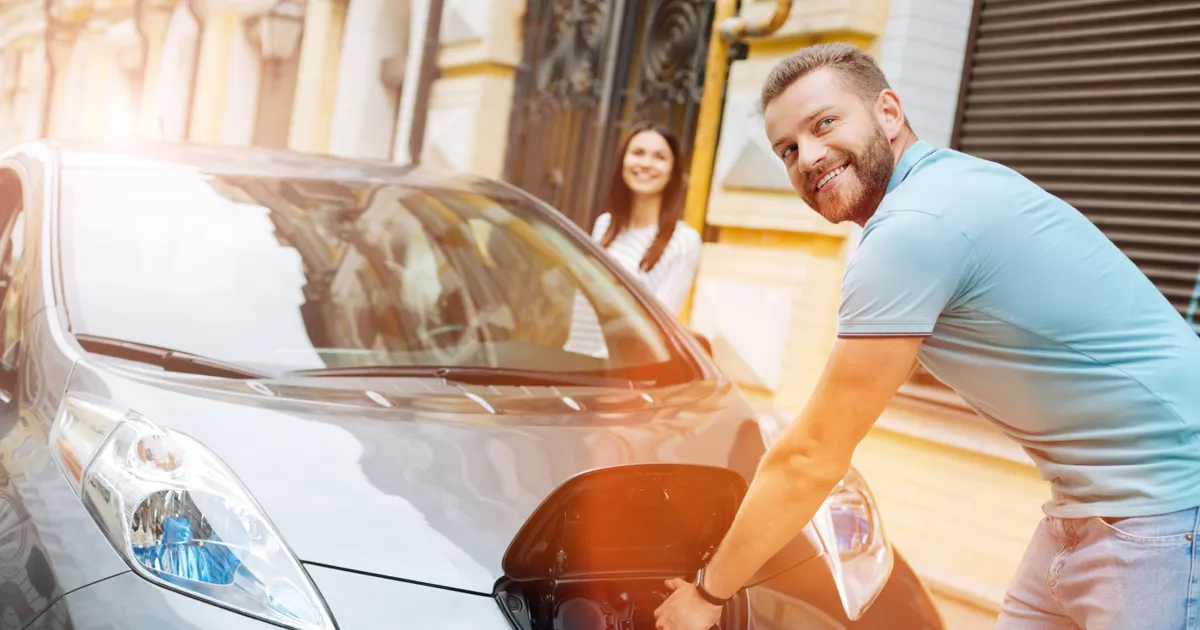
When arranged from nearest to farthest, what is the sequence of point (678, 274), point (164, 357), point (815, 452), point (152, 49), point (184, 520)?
1. point (815, 452)
2. point (184, 520)
3. point (164, 357)
4. point (678, 274)
5. point (152, 49)

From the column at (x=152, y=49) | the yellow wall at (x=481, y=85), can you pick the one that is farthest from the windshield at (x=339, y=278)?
the column at (x=152, y=49)

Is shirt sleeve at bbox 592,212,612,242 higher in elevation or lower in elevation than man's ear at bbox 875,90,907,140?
lower

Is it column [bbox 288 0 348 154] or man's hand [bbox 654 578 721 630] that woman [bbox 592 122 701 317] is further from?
column [bbox 288 0 348 154]

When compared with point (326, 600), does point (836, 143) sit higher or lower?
higher

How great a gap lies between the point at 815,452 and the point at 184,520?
3.45 feet

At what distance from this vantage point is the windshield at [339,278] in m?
2.83

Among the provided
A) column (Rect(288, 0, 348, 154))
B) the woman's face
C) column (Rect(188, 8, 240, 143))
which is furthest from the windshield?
column (Rect(188, 8, 240, 143))

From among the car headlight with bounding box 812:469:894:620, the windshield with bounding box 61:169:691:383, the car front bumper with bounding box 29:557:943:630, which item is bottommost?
the car front bumper with bounding box 29:557:943:630

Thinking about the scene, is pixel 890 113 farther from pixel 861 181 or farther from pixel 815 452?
pixel 815 452

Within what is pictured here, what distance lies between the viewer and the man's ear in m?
2.01

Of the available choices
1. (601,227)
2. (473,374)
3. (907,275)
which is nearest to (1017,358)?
(907,275)

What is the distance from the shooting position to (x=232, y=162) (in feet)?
11.2

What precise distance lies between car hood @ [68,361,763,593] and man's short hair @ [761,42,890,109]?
31.0 inches

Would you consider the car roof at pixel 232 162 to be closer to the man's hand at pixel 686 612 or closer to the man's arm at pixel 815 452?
the man's hand at pixel 686 612
